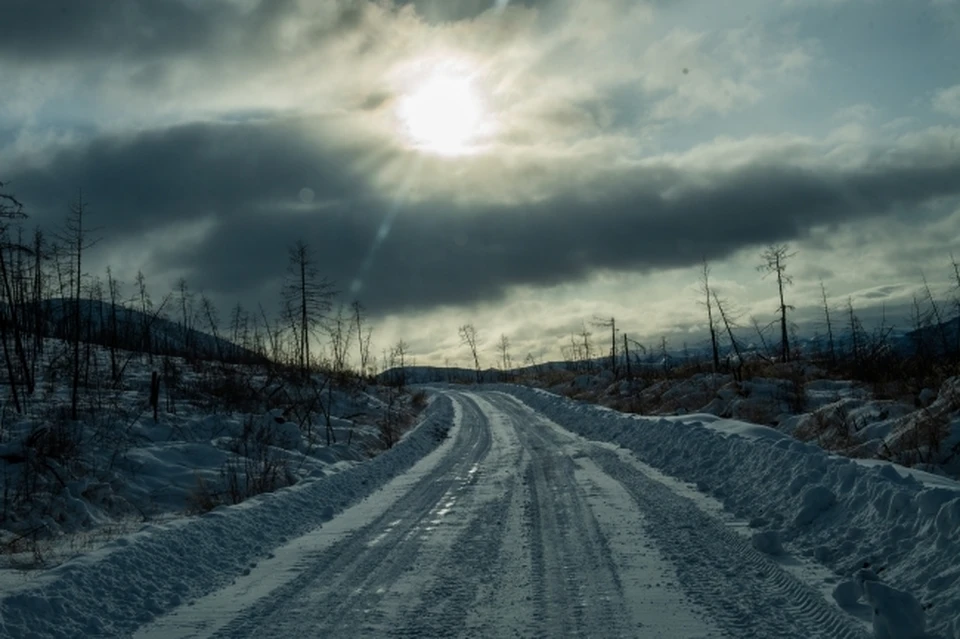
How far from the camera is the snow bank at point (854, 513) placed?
5508 mm

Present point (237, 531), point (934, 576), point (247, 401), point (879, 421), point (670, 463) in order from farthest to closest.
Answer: point (247, 401)
point (879, 421)
point (670, 463)
point (237, 531)
point (934, 576)

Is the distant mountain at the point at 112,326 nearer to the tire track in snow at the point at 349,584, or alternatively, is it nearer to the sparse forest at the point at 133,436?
the sparse forest at the point at 133,436

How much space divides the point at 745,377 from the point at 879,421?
15047 mm

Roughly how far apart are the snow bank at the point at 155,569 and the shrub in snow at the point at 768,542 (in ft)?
19.3

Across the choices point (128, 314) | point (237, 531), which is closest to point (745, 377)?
point (237, 531)

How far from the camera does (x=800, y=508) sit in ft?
29.7

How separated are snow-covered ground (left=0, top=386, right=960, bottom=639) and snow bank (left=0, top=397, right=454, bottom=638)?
0.09 feet

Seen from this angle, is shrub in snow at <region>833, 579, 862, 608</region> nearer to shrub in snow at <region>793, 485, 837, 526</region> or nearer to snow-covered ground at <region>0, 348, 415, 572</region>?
shrub in snow at <region>793, 485, 837, 526</region>

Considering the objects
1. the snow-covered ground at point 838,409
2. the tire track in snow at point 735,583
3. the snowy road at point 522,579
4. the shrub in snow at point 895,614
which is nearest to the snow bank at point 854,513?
the shrub in snow at point 895,614

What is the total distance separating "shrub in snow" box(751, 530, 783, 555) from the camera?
784 centimetres

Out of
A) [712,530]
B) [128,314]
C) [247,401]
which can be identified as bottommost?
[712,530]

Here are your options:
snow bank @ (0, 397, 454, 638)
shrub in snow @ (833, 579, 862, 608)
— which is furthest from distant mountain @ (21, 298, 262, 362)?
shrub in snow @ (833, 579, 862, 608)

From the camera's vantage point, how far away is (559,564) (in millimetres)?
7746

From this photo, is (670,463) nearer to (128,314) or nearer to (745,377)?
(745,377)
